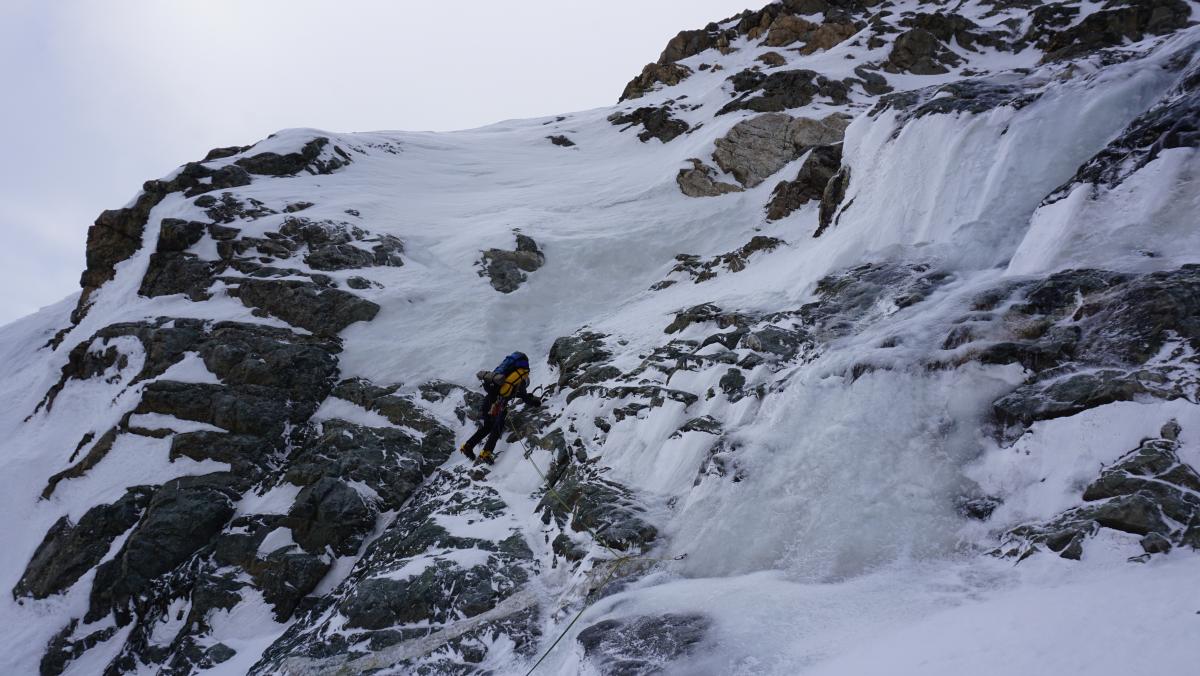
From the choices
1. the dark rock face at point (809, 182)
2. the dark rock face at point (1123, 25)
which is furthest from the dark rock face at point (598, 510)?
→ the dark rock face at point (1123, 25)

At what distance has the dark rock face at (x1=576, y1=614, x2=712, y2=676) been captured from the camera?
493cm

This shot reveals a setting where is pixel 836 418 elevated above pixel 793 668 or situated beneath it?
elevated above

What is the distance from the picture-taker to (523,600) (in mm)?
7082

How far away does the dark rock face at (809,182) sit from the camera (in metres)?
15.0

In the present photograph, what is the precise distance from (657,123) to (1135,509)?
25.2m

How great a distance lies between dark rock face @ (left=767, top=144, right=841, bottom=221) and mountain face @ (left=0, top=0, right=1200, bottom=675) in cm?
9

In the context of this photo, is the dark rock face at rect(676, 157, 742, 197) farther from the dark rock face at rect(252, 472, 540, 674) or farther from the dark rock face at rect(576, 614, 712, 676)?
the dark rock face at rect(576, 614, 712, 676)

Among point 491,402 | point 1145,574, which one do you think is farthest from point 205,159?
point 1145,574

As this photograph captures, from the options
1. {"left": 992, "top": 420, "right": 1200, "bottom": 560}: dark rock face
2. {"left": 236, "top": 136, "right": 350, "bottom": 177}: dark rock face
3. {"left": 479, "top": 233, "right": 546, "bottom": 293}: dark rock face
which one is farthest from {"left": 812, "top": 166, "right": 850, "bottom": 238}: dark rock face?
{"left": 236, "top": 136, "right": 350, "bottom": 177}: dark rock face

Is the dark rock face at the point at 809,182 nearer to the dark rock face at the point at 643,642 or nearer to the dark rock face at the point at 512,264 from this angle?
the dark rock face at the point at 512,264

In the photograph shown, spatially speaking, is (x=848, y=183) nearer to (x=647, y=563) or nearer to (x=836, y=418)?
(x=836, y=418)

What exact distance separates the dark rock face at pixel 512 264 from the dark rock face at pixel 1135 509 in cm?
1233

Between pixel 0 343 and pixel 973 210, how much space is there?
90.6 feet

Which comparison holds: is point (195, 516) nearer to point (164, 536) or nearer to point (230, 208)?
point (164, 536)
